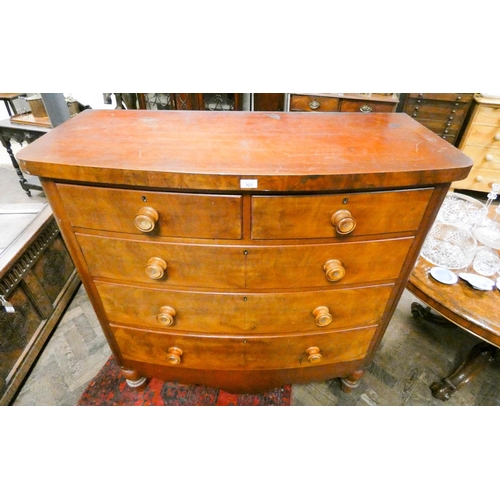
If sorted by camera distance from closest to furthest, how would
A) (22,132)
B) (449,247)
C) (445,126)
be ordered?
(449,247) < (22,132) < (445,126)

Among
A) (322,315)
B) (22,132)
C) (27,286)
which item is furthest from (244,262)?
(22,132)

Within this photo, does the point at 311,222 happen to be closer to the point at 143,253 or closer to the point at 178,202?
the point at 178,202

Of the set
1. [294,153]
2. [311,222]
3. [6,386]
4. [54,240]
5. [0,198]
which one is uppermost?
[294,153]

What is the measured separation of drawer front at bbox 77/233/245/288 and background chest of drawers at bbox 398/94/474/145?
9.33ft

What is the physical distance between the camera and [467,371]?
147 centimetres

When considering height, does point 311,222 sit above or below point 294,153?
below

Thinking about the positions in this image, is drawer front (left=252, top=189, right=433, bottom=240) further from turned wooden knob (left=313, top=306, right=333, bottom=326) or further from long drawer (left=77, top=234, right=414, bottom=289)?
turned wooden knob (left=313, top=306, right=333, bottom=326)

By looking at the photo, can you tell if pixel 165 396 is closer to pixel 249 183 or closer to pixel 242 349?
pixel 242 349

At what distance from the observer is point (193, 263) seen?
0.92 meters

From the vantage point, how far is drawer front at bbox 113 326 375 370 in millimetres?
1137

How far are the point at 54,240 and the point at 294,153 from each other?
62.4 inches

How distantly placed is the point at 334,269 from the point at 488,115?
281 cm
